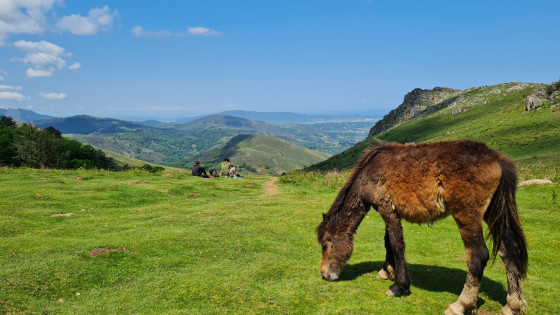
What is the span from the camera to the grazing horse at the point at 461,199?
648 cm

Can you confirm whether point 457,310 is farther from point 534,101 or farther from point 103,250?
point 534,101

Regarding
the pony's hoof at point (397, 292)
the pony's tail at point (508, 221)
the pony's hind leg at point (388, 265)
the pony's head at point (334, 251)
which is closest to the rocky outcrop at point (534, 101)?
the pony's tail at point (508, 221)

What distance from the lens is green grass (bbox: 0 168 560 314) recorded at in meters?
7.30

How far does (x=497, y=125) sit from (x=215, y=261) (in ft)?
367

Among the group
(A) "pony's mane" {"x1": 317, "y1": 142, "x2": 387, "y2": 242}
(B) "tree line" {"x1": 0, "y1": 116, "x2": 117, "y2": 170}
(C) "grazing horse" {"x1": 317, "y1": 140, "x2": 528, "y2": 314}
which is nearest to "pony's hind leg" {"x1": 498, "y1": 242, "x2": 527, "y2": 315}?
(C) "grazing horse" {"x1": 317, "y1": 140, "x2": 528, "y2": 314}

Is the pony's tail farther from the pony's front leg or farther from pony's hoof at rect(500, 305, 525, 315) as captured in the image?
the pony's front leg

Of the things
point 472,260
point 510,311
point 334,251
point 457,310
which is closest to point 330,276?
point 334,251

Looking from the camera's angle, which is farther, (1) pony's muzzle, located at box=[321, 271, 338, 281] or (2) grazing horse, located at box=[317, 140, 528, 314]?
(1) pony's muzzle, located at box=[321, 271, 338, 281]

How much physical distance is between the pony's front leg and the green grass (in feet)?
0.79

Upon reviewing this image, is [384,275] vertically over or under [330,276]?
under

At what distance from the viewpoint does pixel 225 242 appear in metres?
12.6

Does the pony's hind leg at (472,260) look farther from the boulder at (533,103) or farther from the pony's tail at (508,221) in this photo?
the boulder at (533,103)

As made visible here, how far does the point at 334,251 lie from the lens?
26.8ft

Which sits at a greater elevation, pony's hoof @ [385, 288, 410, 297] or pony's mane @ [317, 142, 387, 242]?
pony's mane @ [317, 142, 387, 242]
